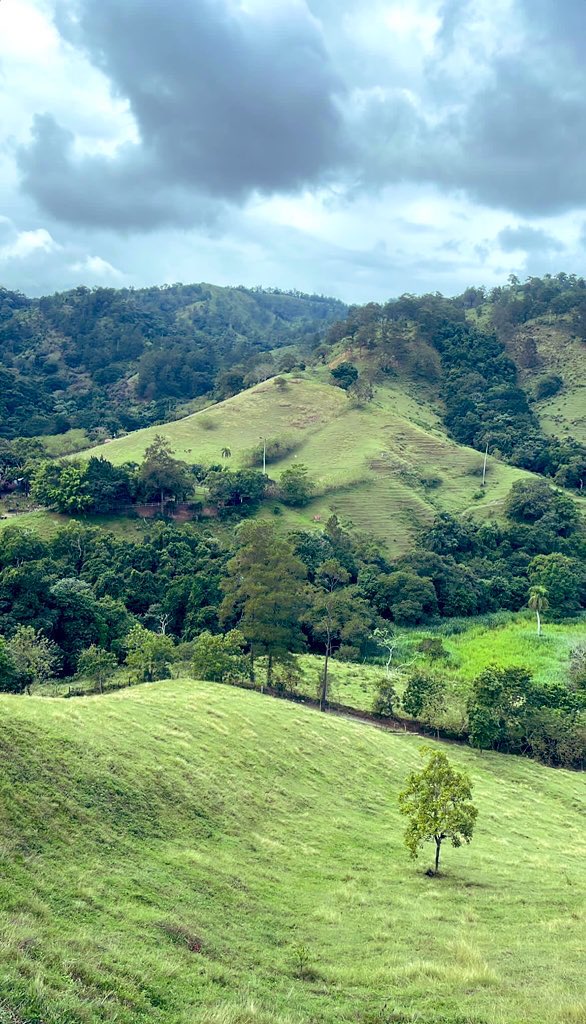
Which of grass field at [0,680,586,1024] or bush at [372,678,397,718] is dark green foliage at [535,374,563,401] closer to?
bush at [372,678,397,718]

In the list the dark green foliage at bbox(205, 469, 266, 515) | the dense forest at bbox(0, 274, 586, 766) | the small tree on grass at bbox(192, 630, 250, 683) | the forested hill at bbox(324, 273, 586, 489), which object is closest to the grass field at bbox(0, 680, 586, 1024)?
the small tree on grass at bbox(192, 630, 250, 683)

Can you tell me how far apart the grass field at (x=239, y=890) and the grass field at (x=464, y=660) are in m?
18.0

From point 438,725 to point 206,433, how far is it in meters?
77.3

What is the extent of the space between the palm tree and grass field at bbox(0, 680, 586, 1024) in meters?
36.5

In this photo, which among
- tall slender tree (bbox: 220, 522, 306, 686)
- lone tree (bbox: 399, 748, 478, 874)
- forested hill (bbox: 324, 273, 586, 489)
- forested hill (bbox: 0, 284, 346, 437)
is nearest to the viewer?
lone tree (bbox: 399, 748, 478, 874)

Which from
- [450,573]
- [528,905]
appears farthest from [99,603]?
[528,905]

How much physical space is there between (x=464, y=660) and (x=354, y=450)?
1994 inches

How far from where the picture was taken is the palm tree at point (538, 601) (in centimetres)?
6332

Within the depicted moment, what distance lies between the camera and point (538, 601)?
209 ft

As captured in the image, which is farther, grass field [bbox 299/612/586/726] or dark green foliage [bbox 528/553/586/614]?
dark green foliage [bbox 528/553/586/614]

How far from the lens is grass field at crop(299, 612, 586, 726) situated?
4712 cm

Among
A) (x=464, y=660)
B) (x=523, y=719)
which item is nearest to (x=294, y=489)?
(x=464, y=660)

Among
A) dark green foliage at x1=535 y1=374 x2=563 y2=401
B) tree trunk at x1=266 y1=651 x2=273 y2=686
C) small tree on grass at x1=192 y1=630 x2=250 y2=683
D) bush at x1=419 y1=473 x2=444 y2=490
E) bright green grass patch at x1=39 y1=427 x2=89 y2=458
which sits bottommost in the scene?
tree trunk at x1=266 y1=651 x2=273 y2=686

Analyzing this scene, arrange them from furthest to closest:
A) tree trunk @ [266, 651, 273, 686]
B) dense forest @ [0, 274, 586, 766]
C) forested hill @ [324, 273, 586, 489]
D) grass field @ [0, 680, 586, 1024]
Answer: forested hill @ [324, 273, 586, 489] → tree trunk @ [266, 651, 273, 686] → dense forest @ [0, 274, 586, 766] → grass field @ [0, 680, 586, 1024]
